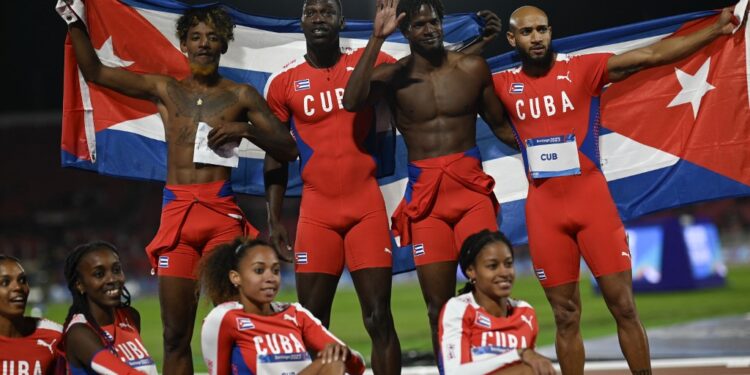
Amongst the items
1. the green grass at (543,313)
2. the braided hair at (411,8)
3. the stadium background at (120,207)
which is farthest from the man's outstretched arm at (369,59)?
the stadium background at (120,207)

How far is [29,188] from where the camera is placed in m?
34.0

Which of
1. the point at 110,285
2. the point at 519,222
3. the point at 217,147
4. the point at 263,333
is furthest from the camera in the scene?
the point at 519,222

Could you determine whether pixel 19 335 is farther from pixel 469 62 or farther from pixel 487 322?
pixel 469 62

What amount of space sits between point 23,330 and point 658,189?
4.68 meters

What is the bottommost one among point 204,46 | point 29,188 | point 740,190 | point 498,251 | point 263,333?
point 263,333

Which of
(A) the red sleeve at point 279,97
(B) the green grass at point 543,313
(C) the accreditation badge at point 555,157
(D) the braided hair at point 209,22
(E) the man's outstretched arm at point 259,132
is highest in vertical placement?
(D) the braided hair at point 209,22

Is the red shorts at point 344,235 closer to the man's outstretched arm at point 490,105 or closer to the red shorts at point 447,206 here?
the red shorts at point 447,206

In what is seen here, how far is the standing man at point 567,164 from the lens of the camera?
20.4ft

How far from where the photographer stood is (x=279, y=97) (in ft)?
21.0

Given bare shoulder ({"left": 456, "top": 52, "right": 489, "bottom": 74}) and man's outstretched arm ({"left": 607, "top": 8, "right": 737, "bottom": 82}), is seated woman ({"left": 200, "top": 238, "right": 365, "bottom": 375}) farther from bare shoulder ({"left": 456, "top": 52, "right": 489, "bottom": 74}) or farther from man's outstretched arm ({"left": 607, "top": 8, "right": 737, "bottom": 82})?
man's outstretched arm ({"left": 607, "top": 8, "right": 737, "bottom": 82})

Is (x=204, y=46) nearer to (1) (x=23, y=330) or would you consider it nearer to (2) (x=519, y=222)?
(1) (x=23, y=330)

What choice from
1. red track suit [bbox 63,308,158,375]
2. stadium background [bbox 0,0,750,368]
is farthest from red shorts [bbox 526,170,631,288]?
stadium background [bbox 0,0,750,368]

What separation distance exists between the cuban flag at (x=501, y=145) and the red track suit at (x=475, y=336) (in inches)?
110

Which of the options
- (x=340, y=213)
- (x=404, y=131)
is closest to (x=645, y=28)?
(x=404, y=131)
